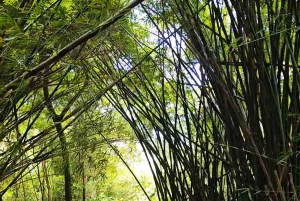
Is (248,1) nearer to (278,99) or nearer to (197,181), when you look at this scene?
(278,99)

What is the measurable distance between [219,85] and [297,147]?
225mm

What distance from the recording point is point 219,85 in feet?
2.87

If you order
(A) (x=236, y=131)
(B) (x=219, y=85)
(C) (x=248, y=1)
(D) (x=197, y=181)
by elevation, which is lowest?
(D) (x=197, y=181)

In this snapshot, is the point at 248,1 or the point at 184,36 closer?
the point at 248,1

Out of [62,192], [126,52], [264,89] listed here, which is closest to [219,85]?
[264,89]

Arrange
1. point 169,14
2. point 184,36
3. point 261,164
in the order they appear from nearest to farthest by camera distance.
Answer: point 261,164 → point 184,36 → point 169,14

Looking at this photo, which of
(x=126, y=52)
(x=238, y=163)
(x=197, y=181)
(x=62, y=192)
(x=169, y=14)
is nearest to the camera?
(x=238, y=163)

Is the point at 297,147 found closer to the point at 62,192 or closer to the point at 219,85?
the point at 219,85

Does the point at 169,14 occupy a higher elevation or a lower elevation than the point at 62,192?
higher

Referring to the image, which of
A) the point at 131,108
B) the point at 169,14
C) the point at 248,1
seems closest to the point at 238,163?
the point at 248,1

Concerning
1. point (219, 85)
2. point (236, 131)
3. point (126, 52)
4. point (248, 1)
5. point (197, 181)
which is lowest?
point (197, 181)

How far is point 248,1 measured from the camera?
80 cm

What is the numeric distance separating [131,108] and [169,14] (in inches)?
13.7

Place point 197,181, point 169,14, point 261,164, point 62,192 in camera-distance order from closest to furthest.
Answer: point 261,164 < point 197,181 < point 169,14 < point 62,192
